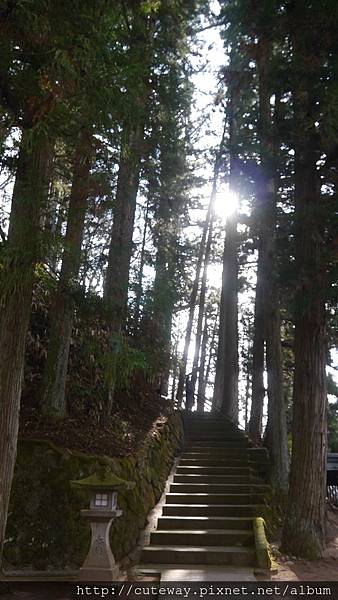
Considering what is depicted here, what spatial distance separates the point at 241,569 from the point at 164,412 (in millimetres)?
5498

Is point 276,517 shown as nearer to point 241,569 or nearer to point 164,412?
point 241,569

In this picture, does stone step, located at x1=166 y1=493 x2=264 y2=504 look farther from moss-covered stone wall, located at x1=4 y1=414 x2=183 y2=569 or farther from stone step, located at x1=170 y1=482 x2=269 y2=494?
moss-covered stone wall, located at x1=4 y1=414 x2=183 y2=569

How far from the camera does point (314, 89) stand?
6805 millimetres

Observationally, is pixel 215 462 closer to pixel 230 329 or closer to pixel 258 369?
pixel 258 369

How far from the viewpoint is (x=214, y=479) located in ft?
29.4

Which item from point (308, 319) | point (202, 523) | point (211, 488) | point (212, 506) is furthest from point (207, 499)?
point (308, 319)

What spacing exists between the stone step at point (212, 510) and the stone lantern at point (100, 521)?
2416 mm

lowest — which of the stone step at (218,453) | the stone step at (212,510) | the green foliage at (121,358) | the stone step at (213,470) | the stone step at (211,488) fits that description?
the stone step at (212,510)

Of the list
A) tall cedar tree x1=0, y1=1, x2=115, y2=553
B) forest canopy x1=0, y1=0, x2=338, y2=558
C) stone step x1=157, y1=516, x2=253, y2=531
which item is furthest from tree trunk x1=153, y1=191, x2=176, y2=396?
tall cedar tree x1=0, y1=1, x2=115, y2=553

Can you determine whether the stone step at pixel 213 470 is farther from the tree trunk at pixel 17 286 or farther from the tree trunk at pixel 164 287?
the tree trunk at pixel 17 286

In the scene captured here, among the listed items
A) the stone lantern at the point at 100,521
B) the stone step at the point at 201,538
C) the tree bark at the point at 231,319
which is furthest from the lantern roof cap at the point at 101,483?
the tree bark at the point at 231,319

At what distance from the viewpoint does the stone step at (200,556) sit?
20.4 feet

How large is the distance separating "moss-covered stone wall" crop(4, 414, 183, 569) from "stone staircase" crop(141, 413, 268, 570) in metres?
0.65

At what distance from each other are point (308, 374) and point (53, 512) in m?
4.15
